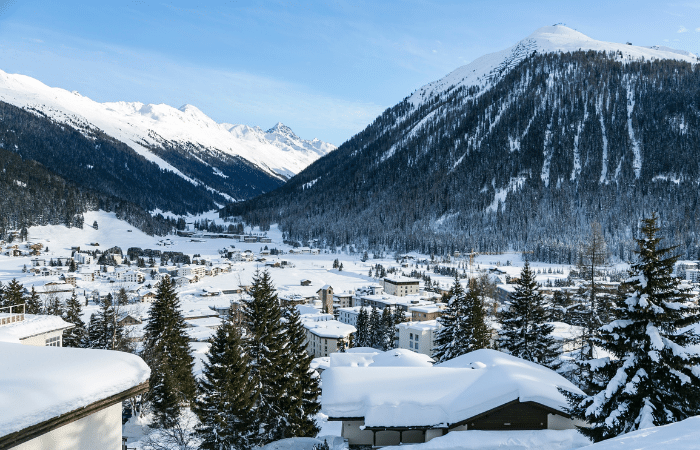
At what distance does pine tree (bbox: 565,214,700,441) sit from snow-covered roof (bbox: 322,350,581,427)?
3052mm

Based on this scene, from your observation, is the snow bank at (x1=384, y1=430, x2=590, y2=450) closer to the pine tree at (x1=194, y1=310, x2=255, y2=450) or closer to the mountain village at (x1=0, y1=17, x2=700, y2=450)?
the mountain village at (x1=0, y1=17, x2=700, y2=450)

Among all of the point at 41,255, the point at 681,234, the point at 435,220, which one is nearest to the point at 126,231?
the point at 41,255

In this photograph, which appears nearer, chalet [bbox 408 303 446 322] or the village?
the village

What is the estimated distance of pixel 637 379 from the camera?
9.94 m

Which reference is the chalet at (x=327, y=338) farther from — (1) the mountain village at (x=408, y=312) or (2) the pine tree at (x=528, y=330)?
(2) the pine tree at (x=528, y=330)

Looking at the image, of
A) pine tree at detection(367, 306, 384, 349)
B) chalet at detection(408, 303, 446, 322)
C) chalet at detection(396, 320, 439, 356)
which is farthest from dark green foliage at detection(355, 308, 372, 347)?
chalet at detection(408, 303, 446, 322)

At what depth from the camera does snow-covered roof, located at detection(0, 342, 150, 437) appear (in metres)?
3.02

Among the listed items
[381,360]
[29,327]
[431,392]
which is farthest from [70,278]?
[431,392]

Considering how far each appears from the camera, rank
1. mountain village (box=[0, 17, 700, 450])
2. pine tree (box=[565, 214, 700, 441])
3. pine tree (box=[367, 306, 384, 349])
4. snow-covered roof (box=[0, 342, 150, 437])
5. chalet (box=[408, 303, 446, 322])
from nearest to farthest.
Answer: snow-covered roof (box=[0, 342, 150, 437]) → pine tree (box=[565, 214, 700, 441]) → mountain village (box=[0, 17, 700, 450]) → pine tree (box=[367, 306, 384, 349]) → chalet (box=[408, 303, 446, 322])

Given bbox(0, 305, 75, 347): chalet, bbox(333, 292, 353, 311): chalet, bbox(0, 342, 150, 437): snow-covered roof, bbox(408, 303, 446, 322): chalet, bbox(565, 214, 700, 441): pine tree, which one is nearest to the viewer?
bbox(0, 342, 150, 437): snow-covered roof

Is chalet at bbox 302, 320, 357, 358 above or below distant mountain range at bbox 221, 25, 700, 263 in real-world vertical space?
below

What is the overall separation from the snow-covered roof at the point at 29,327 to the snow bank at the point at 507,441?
51.2 feet

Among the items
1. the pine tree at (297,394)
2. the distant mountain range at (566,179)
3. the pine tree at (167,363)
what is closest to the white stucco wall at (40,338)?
the pine tree at (167,363)

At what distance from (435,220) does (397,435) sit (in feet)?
541
